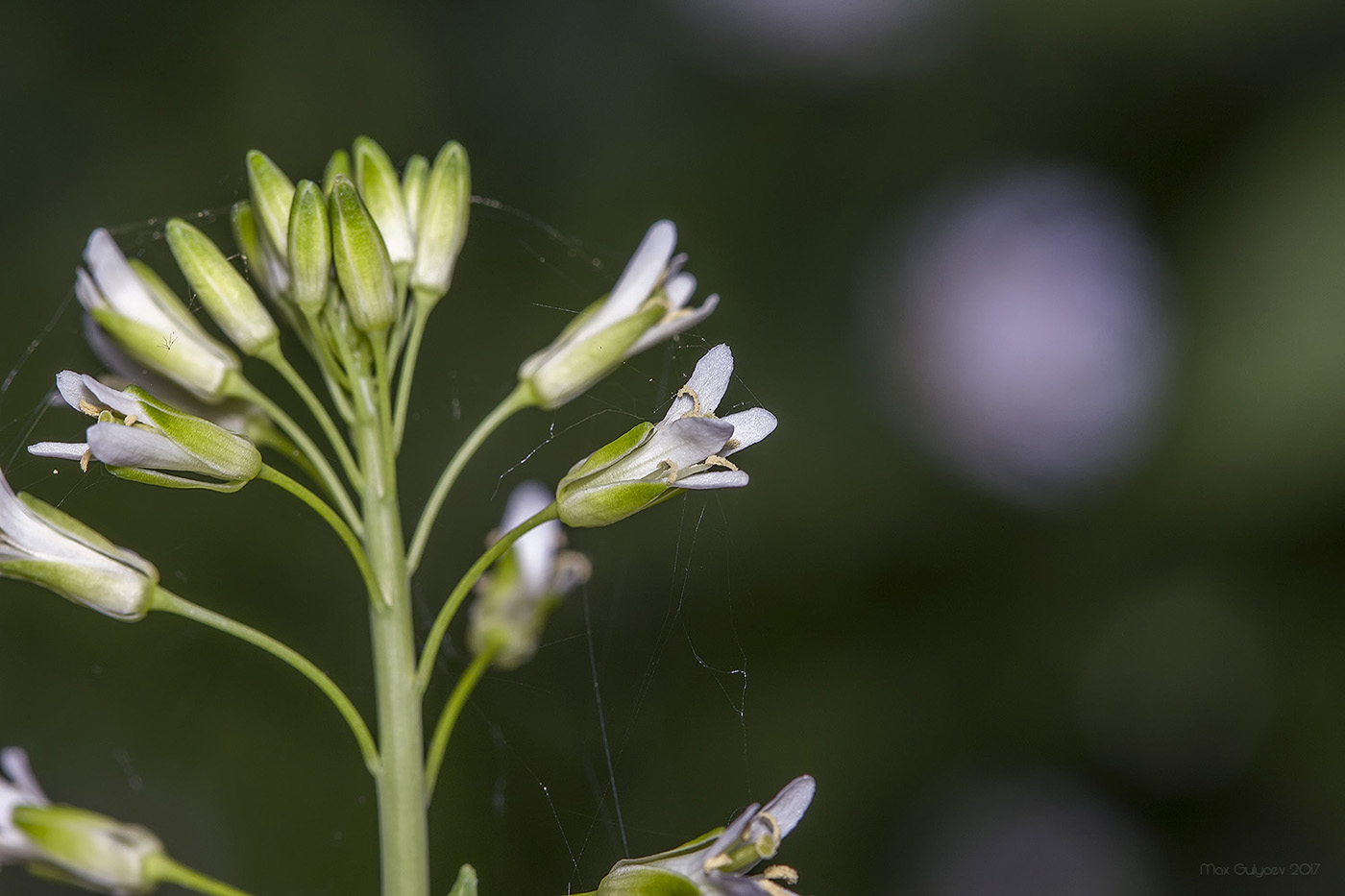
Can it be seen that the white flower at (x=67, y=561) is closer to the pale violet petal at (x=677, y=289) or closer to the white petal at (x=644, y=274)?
the white petal at (x=644, y=274)

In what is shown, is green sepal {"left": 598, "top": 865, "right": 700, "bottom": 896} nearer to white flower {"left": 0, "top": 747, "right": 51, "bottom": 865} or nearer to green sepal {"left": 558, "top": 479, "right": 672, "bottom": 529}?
green sepal {"left": 558, "top": 479, "right": 672, "bottom": 529}

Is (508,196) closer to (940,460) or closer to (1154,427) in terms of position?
(940,460)

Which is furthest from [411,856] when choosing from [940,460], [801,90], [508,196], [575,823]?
[801,90]

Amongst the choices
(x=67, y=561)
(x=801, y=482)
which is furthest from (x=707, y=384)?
(x=801, y=482)

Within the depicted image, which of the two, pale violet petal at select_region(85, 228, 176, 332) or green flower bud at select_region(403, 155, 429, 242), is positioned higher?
green flower bud at select_region(403, 155, 429, 242)

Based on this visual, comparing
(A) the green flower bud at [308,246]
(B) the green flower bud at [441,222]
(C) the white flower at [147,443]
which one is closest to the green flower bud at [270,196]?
(A) the green flower bud at [308,246]

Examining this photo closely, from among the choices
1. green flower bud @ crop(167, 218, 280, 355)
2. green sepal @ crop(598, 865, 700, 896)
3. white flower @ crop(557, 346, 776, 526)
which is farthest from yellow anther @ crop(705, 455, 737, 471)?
green flower bud @ crop(167, 218, 280, 355)
